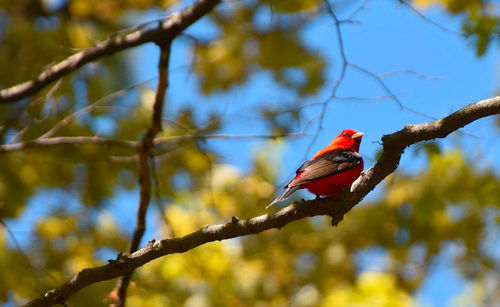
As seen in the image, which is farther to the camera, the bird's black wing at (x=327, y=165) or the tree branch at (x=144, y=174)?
the tree branch at (x=144, y=174)

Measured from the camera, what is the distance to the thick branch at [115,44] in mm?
4938

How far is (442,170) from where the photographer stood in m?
6.92

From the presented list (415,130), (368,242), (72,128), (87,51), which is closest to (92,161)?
(72,128)

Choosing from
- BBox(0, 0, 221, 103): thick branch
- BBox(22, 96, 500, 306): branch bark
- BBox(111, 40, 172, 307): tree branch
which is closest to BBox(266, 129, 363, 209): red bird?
BBox(22, 96, 500, 306): branch bark

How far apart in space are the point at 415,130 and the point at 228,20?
6.64 metres

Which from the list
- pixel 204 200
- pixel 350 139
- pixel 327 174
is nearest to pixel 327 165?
pixel 327 174

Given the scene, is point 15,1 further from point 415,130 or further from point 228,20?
point 415,130

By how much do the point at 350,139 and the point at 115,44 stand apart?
2.15m

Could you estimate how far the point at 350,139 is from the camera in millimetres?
5176

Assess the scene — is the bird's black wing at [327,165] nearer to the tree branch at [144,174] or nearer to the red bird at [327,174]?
the red bird at [327,174]

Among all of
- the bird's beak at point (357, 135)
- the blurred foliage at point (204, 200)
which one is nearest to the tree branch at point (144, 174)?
the blurred foliage at point (204, 200)

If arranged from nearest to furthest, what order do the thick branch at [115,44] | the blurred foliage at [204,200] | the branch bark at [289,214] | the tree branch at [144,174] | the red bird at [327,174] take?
1. the branch bark at [289,214]
2. the red bird at [327,174]
3. the tree branch at [144,174]
4. the thick branch at [115,44]
5. the blurred foliage at [204,200]

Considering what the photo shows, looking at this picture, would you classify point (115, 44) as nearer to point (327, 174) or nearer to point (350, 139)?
point (350, 139)

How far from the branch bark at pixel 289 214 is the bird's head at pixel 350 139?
1658 millimetres
